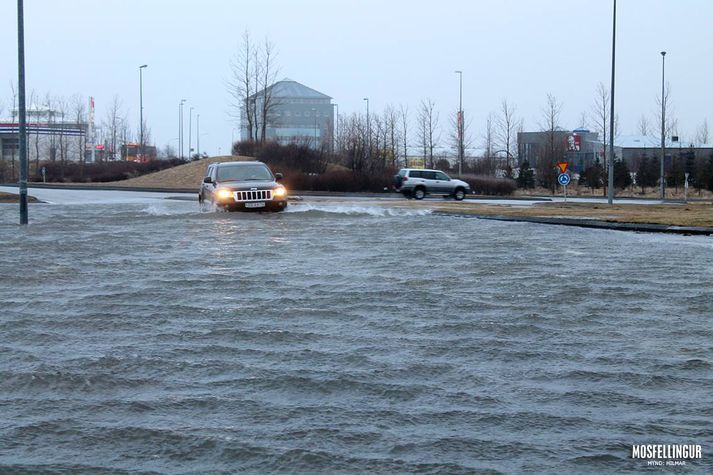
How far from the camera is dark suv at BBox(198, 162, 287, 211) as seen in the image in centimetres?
2450

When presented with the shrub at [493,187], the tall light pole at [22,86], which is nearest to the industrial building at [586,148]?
the shrub at [493,187]

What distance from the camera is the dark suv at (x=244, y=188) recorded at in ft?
80.4

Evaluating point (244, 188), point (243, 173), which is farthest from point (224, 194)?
point (243, 173)

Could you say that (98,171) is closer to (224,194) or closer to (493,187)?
(493,187)

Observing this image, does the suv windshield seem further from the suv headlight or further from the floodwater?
the floodwater

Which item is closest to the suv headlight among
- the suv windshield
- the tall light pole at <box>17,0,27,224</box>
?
the suv windshield

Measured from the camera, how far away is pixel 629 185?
67125mm

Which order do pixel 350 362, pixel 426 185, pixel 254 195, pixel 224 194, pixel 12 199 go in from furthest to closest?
1. pixel 426 185
2. pixel 12 199
3. pixel 254 195
4. pixel 224 194
5. pixel 350 362

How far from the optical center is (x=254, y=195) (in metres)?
24.6

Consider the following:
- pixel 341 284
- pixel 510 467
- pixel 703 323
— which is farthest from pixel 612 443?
pixel 341 284

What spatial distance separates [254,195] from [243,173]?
141 cm

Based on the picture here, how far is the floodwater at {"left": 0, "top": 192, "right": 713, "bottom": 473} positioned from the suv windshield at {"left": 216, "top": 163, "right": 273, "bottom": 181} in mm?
10807

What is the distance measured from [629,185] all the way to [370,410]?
210ft

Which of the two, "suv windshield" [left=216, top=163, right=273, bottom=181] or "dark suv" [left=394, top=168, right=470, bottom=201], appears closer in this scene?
"suv windshield" [left=216, top=163, right=273, bottom=181]
